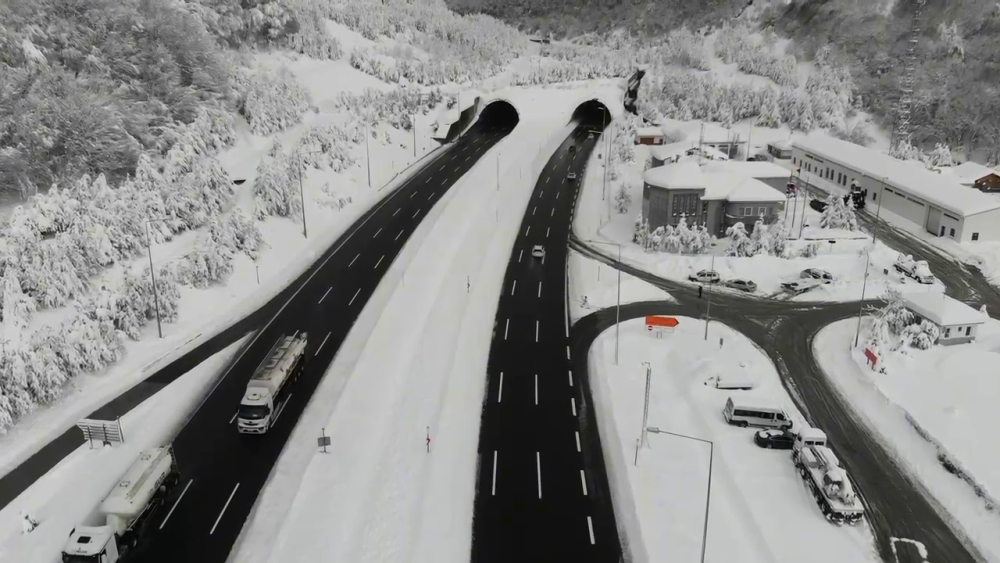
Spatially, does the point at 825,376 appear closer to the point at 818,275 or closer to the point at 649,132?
the point at 818,275

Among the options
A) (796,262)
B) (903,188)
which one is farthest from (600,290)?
(903,188)

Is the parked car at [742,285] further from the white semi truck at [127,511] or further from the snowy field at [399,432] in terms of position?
the white semi truck at [127,511]

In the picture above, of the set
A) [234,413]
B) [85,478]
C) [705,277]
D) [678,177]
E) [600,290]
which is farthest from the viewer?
[678,177]

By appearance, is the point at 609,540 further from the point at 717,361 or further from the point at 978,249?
the point at 978,249

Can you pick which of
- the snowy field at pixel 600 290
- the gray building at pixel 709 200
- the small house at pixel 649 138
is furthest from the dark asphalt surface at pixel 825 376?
the small house at pixel 649 138

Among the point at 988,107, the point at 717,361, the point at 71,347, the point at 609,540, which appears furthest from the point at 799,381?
the point at 988,107

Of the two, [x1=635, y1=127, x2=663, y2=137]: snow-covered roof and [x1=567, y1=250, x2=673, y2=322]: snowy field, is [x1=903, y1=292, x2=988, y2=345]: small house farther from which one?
[x1=635, y1=127, x2=663, y2=137]: snow-covered roof
